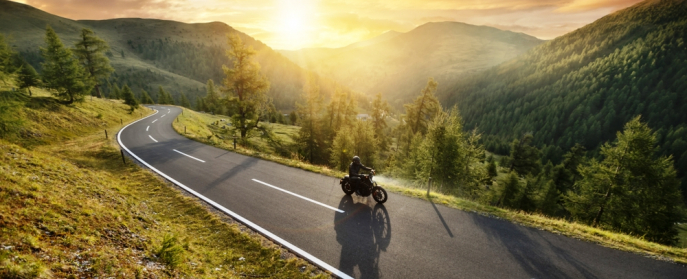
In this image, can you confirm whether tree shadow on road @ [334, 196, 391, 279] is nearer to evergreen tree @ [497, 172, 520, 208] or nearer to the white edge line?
the white edge line

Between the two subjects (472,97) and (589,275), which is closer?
(589,275)

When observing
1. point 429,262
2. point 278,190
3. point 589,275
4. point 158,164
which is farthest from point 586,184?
point 158,164

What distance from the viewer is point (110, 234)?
20.5 feet

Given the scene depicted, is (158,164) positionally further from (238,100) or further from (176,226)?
(238,100)

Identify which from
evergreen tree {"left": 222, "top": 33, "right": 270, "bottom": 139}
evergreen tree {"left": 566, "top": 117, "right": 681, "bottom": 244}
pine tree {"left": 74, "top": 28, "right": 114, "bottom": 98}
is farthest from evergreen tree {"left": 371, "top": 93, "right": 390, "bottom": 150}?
pine tree {"left": 74, "top": 28, "right": 114, "bottom": 98}

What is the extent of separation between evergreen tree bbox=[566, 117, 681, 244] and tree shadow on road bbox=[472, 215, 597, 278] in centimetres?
1414

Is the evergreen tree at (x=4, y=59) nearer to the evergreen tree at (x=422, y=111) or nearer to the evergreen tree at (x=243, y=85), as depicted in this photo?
the evergreen tree at (x=243, y=85)

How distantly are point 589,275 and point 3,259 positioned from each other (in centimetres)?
1224

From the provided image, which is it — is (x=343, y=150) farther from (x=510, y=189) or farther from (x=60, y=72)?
(x=60, y=72)

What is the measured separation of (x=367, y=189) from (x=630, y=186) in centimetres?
2191

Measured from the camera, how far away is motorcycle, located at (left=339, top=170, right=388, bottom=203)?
34.6 feet

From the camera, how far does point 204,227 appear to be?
8953mm

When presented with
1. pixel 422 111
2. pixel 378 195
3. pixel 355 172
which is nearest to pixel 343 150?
pixel 422 111

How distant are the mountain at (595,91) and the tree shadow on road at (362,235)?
121905 mm
